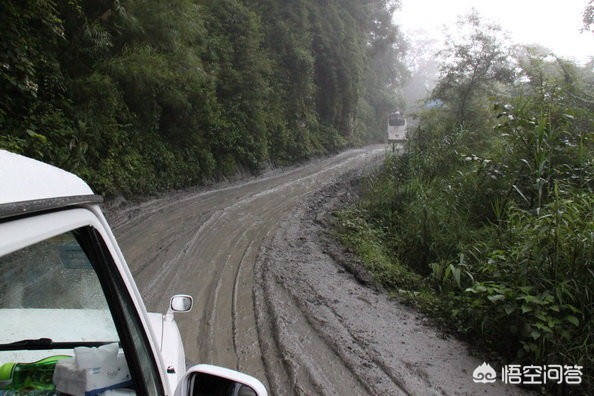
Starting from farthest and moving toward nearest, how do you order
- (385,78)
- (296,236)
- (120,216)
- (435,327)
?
(385,78) < (120,216) < (296,236) < (435,327)

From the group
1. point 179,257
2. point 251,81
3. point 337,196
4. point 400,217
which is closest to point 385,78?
point 251,81

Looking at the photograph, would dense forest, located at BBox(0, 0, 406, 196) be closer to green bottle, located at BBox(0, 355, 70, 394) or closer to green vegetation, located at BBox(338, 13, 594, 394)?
green vegetation, located at BBox(338, 13, 594, 394)

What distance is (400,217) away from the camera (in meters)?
8.22

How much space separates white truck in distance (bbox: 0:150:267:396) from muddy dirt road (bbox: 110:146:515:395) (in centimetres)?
192

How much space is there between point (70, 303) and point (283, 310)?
302 centimetres

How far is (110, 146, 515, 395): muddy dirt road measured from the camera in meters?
3.47

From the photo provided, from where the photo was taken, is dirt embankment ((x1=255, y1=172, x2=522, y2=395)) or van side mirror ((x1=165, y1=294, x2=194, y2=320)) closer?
van side mirror ((x1=165, y1=294, x2=194, y2=320))

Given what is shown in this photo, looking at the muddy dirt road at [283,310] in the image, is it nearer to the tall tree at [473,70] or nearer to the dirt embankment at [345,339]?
the dirt embankment at [345,339]

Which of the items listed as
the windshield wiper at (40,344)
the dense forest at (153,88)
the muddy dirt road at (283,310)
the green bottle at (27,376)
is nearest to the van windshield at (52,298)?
the windshield wiper at (40,344)

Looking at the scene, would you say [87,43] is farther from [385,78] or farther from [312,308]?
[385,78]

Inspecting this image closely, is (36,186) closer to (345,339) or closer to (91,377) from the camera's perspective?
(91,377)

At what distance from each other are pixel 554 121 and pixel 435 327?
4786 millimetres

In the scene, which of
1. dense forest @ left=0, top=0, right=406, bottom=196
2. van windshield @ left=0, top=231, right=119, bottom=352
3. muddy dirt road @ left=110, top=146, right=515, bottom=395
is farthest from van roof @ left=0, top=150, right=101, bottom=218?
dense forest @ left=0, top=0, right=406, bottom=196

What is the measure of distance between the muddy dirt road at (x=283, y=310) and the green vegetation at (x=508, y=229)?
52 centimetres
